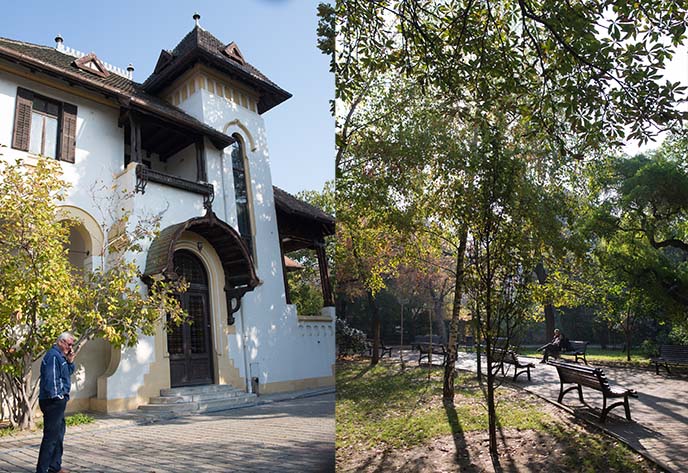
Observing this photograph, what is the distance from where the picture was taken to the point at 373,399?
2221 mm

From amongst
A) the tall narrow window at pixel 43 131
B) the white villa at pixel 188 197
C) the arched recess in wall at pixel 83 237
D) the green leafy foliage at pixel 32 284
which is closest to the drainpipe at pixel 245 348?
the white villa at pixel 188 197

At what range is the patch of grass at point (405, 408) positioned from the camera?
2072 millimetres

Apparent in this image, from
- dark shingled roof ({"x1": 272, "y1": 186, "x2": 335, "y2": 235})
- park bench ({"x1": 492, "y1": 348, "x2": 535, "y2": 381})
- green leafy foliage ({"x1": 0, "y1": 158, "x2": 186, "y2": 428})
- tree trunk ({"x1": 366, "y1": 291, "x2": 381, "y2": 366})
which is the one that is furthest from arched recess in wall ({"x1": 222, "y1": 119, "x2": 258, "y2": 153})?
park bench ({"x1": 492, "y1": 348, "x2": 535, "y2": 381})

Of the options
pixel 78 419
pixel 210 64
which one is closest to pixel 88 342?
pixel 78 419

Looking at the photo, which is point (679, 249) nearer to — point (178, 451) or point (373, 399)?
point (373, 399)

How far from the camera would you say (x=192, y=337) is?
5.65 meters

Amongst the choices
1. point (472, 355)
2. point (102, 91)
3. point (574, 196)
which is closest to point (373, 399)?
point (472, 355)

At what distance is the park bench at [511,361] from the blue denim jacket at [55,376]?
2.19 meters

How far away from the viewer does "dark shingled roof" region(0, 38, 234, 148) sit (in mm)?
3818

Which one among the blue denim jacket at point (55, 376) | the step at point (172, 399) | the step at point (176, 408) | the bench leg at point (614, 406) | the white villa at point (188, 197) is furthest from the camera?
the step at point (172, 399)

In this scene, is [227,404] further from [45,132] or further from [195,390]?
[45,132]

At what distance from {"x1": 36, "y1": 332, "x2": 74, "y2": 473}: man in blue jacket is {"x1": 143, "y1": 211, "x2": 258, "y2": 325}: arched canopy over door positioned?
1.58m

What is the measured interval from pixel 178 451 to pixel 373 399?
1358mm

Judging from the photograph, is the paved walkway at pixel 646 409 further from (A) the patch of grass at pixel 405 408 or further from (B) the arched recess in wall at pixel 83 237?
(B) the arched recess in wall at pixel 83 237
